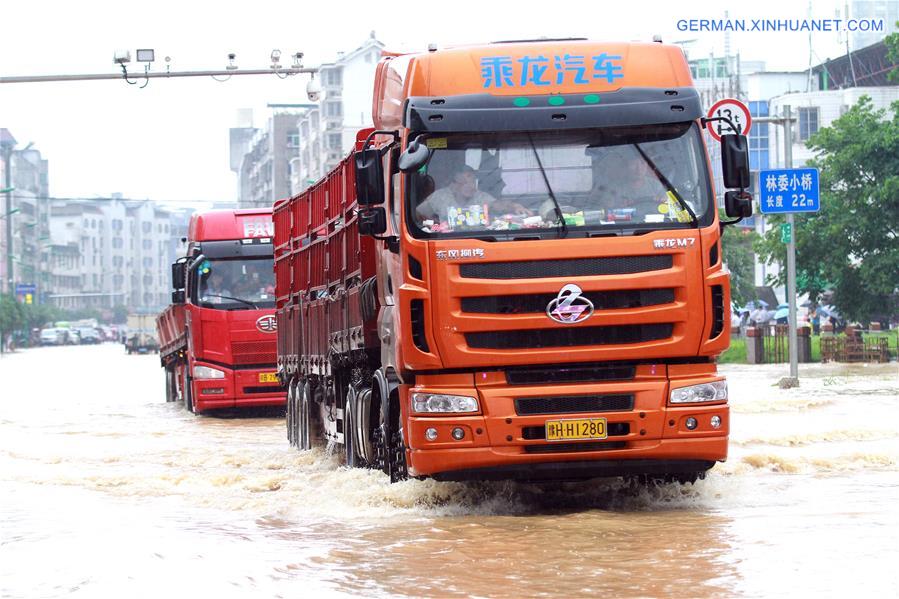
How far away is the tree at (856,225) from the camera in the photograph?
43.8 metres

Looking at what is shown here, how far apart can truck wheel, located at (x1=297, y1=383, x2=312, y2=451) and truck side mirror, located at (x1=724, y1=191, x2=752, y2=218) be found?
27.3 ft

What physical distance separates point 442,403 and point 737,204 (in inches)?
99.2

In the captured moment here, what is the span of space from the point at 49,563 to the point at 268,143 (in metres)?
177

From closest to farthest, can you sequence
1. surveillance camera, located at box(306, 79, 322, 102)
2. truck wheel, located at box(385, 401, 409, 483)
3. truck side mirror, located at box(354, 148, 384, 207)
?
truck side mirror, located at box(354, 148, 384, 207), truck wheel, located at box(385, 401, 409, 483), surveillance camera, located at box(306, 79, 322, 102)

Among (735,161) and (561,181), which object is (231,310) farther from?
(735,161)

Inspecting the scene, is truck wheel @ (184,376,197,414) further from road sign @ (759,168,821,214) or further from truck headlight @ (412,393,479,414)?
truck headlight @ (412,393,479,414)

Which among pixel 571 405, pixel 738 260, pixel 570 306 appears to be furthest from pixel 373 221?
pixel 738 260

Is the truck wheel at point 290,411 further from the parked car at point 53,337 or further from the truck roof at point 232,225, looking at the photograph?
the parked car at point 53,337

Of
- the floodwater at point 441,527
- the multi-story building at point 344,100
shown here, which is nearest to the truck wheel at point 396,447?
the floodwater at point 441,527

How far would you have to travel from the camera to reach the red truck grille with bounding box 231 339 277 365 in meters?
27.2

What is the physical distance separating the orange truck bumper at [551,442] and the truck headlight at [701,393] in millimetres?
44

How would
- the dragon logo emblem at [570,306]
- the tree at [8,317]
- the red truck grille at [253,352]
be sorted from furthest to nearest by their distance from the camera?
the tree at [8,317], the red truck grille at [253,352], the dragon logo emblem at [570,306]

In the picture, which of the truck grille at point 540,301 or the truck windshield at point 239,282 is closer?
the truck grille at point 540,301

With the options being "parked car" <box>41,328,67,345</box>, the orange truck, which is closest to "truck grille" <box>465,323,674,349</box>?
the orange truck
